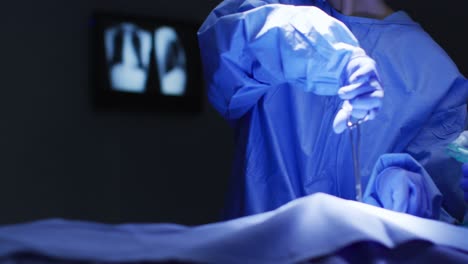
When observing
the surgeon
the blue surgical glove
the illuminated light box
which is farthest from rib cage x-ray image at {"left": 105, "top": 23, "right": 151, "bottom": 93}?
the blue surgical glove

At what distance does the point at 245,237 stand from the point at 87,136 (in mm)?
1852

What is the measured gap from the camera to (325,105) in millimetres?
1224

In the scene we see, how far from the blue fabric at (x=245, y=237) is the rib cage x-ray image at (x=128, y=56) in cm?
172

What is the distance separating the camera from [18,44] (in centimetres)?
223

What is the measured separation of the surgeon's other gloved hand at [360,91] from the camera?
0.94 metres

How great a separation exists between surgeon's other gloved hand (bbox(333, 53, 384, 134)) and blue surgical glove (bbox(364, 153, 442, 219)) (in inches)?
5.4

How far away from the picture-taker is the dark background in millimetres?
2217

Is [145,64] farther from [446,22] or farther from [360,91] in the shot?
[360,91]

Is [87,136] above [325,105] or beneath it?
beneath

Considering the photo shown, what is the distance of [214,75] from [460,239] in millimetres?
634

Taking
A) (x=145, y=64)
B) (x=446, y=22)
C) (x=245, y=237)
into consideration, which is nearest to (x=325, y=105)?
(x=245, y=237)

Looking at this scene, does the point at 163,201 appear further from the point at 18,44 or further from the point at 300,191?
the point at 300,191

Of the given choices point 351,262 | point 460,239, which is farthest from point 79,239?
point 460,239

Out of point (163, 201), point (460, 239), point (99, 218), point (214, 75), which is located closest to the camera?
point (460, 239)
